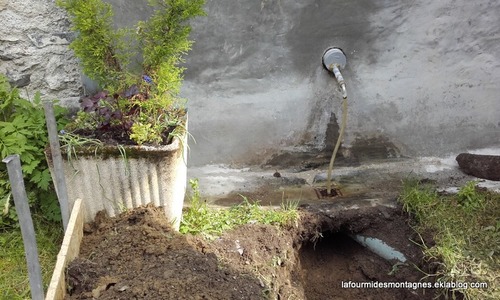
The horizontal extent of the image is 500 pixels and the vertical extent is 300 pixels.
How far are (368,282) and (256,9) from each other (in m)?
2.13

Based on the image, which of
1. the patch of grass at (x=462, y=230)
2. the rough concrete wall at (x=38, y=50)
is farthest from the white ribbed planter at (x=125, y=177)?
the patch of grass at (x=462, y=230)

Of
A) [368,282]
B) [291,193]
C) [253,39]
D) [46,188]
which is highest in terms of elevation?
[253,39]

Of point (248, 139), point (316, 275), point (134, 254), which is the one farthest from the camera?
point (248, 139)

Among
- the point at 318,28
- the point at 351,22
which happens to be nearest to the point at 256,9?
the point at 318,28

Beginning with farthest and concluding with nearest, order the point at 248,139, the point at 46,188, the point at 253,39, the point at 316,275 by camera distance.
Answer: the point at 248,139, the point at 253,39, the point at 316,275, the point at 46,188

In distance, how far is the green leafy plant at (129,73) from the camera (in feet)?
9.55

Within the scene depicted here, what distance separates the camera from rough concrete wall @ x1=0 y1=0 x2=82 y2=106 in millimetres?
3375

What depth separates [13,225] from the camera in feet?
11.0

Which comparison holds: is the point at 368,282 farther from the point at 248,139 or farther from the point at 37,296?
the point at 37,296

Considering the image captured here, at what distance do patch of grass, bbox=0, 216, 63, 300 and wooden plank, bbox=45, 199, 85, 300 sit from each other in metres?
0.37

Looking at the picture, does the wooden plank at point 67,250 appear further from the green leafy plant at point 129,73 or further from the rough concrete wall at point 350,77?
the rough concrete wall at point 350,77

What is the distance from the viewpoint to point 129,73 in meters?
3.10

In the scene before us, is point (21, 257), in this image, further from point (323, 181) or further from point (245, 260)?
point (323, 181)

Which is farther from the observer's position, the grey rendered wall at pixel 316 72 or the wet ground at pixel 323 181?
the wet ground at pixel 323 181
